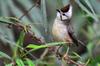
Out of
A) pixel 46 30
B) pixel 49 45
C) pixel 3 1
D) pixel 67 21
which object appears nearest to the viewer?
pixel 49 45

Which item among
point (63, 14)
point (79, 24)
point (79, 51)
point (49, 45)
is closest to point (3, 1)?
point (79, 24)

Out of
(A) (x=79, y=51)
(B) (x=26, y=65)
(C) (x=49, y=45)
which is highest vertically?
(C) (x=49, y=45)

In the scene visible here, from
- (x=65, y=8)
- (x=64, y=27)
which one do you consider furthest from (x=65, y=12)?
A: (x=64, y=27)

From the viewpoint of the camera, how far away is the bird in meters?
1.66

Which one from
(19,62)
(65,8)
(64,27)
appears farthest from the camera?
(64,27)

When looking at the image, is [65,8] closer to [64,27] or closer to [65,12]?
[65,12]

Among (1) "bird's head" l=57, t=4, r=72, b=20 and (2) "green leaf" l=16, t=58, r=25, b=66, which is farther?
(1) "bird's head" l=57, t=4, r=72, b=20

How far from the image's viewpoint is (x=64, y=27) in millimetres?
1781

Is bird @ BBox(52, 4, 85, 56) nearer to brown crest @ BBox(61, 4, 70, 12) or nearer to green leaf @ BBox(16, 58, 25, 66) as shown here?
brown crest @ BBox(61, 4, 70, 12)

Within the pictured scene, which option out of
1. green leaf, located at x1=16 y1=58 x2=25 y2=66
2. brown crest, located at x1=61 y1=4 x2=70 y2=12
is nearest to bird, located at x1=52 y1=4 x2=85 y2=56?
brown crest, located at x1=61 y1=4 x2=70 y2=12

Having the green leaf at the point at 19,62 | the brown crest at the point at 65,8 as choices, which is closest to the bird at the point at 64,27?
the brown crest at the point at 65,8

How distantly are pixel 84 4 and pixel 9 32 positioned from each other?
55 centimetres

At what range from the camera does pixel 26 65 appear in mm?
1637

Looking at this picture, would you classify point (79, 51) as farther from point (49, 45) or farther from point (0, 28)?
point (49, 45)
